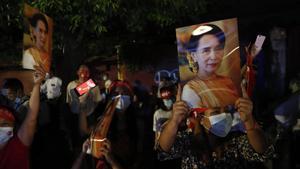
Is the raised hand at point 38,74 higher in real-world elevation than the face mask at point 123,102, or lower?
higher

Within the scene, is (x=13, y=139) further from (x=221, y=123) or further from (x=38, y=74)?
(x=221, y=123)

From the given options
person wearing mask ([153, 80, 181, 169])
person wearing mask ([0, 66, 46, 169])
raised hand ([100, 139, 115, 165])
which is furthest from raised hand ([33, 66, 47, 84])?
person wearing mask ([153, 80, 181, 169])

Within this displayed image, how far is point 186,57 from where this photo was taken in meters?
3.53

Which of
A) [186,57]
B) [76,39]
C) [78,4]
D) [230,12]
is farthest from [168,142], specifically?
[230,12]

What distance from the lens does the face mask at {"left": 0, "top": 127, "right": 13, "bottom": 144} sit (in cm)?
371

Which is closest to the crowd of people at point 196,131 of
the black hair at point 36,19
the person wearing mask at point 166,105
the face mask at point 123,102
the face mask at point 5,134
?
the face mask at point 5,134

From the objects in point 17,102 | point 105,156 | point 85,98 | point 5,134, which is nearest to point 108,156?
point 105,156

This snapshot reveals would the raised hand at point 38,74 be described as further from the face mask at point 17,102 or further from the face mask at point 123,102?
the face mask at point 123,102

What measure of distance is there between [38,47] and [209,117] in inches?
59.4

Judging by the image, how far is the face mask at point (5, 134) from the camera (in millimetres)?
3711

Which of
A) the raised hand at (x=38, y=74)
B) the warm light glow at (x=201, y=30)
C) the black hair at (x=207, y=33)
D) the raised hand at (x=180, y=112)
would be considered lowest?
the raised hand at (x=180, y=112)

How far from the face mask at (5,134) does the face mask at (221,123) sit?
56.4 inches

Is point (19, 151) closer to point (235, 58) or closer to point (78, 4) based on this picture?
point (235, 58)

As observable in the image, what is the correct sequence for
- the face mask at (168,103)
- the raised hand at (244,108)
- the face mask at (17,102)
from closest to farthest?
the raised hand at (244,108)
the face mask at (17,102)
the face mask at (168,103)
